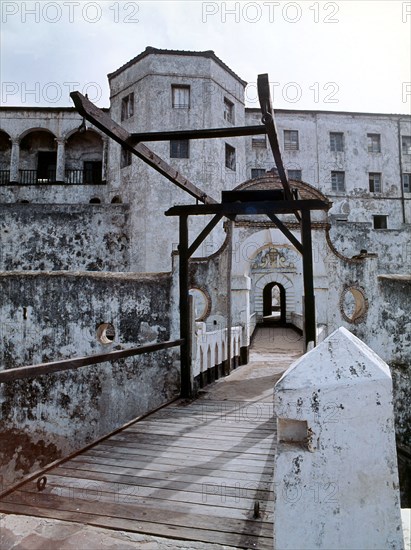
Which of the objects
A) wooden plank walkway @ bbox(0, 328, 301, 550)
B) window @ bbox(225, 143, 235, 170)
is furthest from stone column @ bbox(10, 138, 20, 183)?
wooden plank walkway @ bbox(0, 328, 301, 550)

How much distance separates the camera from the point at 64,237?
843 inches

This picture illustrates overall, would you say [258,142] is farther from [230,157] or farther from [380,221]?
[380,221]

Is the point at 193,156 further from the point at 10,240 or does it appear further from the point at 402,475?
the point at 402,475

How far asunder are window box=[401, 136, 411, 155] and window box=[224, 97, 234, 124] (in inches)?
502

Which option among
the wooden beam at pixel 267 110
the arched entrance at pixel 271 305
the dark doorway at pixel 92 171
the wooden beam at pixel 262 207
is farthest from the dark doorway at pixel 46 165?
the wooden beam at pixel 267 110

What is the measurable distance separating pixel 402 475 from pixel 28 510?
10068 millimetres

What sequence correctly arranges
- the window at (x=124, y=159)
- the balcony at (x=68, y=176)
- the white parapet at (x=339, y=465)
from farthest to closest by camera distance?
the balcony at (x=68, y=176), the window at (x=124, y=159), the white parapet at (x=339, y=465)

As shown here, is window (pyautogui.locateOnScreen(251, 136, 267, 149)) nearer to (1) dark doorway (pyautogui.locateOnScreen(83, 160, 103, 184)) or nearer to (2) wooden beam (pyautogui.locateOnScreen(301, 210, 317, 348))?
(1) dark doorway (pyautogui.locateOnScreen(83, 160, 103, 184))

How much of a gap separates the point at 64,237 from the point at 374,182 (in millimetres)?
19961

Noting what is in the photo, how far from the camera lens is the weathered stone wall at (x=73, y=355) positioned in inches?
388

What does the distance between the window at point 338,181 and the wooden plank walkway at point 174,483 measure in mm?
24215

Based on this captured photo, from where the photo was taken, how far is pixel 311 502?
7.08 feet

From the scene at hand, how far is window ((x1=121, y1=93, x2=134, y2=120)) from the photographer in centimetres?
2244

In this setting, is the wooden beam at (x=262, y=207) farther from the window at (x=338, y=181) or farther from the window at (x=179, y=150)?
the window at (x=338, y=181)
